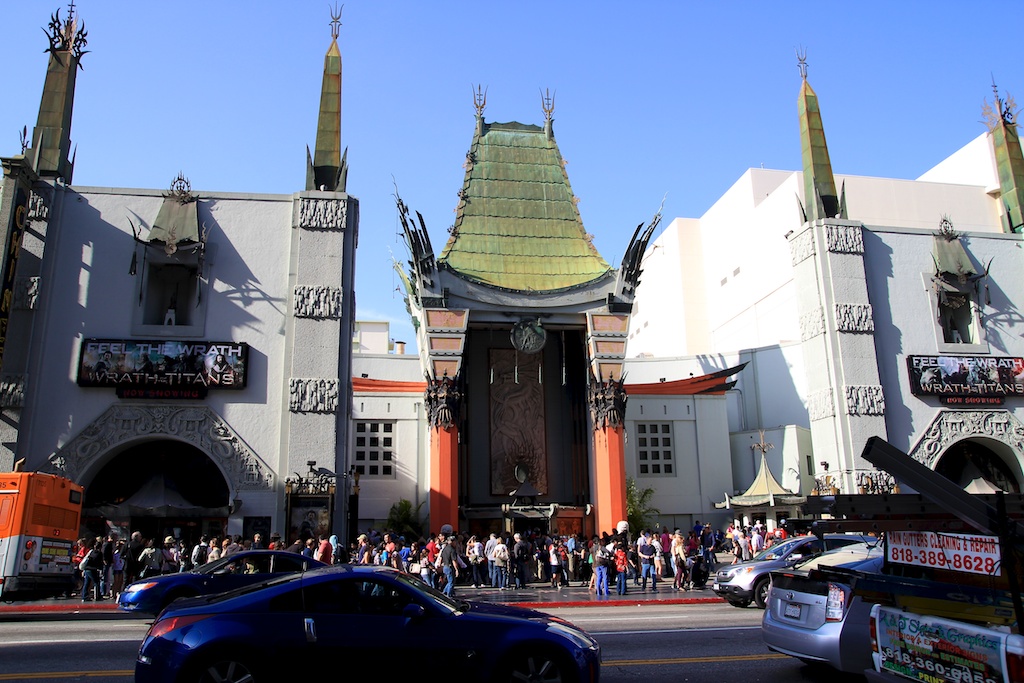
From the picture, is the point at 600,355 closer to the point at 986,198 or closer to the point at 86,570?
the point at 86,570

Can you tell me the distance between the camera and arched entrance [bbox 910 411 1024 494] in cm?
2956

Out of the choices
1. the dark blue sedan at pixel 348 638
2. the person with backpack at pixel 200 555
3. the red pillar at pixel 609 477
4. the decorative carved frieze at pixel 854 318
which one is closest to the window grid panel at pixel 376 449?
the red pillar at pixel 609 477

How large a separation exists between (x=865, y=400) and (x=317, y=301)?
1957 centimetres

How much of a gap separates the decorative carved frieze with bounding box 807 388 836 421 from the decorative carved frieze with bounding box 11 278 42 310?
26596 millimetres

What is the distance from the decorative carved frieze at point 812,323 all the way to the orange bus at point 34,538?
81.9ft

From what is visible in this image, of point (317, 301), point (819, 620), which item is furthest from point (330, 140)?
point (819, 620)

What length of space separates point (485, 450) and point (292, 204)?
46.3 ft

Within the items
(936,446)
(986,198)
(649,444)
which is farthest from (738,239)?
(936,446)

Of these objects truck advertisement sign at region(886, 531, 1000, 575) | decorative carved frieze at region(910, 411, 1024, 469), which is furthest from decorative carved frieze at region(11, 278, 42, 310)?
decorative carved frieze at region(910, 411, 1024, 469)

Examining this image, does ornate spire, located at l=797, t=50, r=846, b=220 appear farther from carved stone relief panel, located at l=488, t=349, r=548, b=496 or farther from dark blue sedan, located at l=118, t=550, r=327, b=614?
dark blue sedan, located at l=118, t=550, r=327, b=614

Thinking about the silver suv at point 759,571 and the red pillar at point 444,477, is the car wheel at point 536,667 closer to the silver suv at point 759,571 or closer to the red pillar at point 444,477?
the silver suv at point 759,571

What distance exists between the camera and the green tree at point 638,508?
33875 millimetres

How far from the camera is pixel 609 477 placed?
31.7 meters

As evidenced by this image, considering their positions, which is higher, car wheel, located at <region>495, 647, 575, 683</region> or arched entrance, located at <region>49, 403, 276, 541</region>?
arched entrance, located at <region>49, 403, 276, 541</region>
